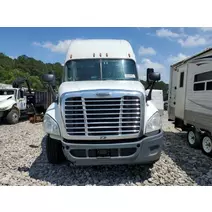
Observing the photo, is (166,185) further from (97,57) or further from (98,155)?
(97,57)

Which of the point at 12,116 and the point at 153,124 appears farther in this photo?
the point at 12,116

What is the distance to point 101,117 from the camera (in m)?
3.86

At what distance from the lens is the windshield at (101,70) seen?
4.91 meters

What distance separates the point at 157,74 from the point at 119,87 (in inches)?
54.5

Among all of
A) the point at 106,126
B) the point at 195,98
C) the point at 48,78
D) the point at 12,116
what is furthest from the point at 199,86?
the point at 12,116

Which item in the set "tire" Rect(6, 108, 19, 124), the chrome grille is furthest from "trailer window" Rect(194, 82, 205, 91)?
"tire" Rect(6, 108, 19, 124)

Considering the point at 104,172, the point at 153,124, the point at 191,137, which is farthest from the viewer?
the point at 191,137

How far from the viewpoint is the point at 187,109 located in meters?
7.06

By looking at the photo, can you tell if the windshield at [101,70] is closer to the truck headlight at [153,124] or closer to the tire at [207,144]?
the truck headlight at [153,124]

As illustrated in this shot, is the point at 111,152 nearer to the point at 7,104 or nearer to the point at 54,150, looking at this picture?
the point at 54,150

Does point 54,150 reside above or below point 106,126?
below

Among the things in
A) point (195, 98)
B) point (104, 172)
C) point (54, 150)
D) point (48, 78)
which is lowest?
point (104, 172)

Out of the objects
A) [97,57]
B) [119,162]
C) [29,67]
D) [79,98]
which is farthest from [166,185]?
[29,67]

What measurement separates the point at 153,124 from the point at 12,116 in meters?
9.58
